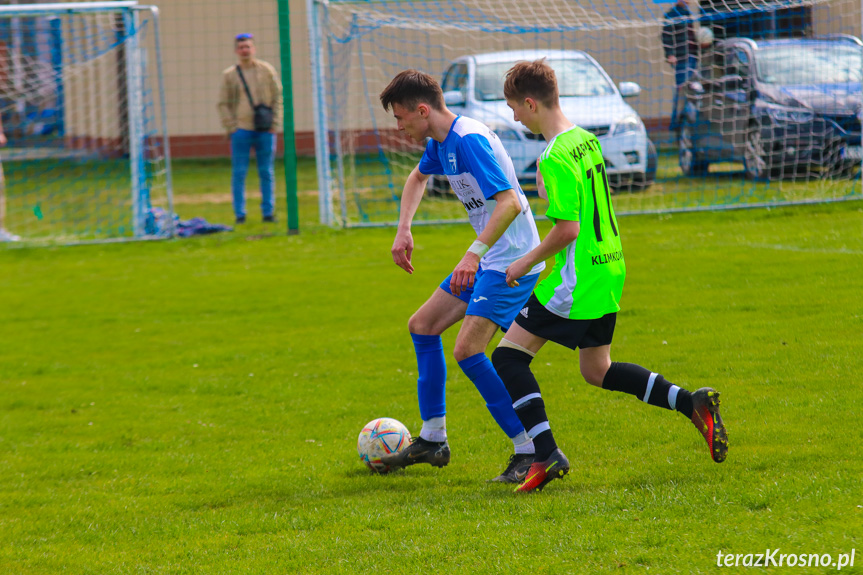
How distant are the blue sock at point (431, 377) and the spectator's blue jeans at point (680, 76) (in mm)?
8396

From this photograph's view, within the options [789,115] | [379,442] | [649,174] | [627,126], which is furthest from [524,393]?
[789,115]

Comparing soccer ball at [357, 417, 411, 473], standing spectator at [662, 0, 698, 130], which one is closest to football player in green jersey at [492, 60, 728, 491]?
soccer ball at [357, 417, 411, 473]

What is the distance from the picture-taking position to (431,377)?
178 inches

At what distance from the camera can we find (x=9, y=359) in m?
6.98

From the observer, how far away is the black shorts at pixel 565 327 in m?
3.90

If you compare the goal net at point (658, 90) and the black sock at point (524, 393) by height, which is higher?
the goal net at point (658, 90)

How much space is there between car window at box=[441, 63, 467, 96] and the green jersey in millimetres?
8021

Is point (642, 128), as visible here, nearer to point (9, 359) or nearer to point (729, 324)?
point (729, 324)

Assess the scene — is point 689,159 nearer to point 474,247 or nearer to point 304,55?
point 304,55

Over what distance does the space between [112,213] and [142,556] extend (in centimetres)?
1125

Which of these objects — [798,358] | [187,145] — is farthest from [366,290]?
[187,145]

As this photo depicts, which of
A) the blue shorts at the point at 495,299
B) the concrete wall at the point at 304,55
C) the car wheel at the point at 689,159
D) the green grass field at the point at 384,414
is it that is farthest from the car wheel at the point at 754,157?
the blue shorts at the point at 495,299

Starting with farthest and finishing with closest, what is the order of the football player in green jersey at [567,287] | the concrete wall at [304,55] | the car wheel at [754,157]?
the concrete wall at [304,55]
the car wheel at [754,157]
the football player in green jersey at [567,287]

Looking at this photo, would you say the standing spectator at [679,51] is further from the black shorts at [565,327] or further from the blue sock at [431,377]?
the black shorts at [565,327]
